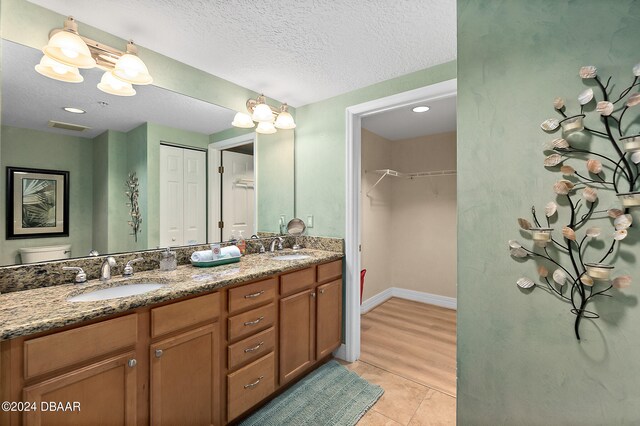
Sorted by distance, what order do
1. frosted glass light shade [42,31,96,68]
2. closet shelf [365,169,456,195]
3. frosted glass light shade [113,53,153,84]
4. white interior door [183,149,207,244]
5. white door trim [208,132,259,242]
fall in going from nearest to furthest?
1. frosted glass light shade [42,31,96,68]
2. frosted glass light shade [113,53,153,84]
3. white interior door [183,149,207,244]
4. white door trim [208,132,259,242]
5. closet shelf [365,169,456,195]

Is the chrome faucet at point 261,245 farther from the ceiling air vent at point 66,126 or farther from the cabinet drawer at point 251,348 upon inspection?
the ceiling air vent at point 66,126

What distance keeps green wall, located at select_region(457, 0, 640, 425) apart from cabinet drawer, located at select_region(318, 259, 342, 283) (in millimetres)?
1147

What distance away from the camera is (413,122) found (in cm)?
322

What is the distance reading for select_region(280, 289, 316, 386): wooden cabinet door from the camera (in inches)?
73.5

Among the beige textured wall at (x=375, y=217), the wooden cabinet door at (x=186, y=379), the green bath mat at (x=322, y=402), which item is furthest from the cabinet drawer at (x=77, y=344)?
the beige textured wall at (x=375, y=217)

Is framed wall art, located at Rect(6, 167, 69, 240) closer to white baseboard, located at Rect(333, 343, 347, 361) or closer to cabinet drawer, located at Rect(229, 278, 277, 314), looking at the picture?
cabinet drawer, located at Rect(229, 278, 277, 314)

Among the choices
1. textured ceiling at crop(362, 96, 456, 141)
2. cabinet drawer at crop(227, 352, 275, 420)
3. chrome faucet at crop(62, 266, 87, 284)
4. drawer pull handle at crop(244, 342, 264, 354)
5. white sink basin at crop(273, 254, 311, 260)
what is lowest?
cabinet drawer at crop(227, 352, 275, 420)

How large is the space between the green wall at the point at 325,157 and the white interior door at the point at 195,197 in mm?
940

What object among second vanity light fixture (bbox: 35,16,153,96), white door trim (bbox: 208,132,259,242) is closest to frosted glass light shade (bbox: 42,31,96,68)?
second vanity light fixture (bbox: 35,16,153,96)

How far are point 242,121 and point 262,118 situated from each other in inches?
6.7

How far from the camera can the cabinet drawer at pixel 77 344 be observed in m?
0.93

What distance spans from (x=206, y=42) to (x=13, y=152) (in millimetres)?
1159

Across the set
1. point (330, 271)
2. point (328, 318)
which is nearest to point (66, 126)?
point (330, 271)

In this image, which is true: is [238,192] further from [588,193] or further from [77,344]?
[588,193]
